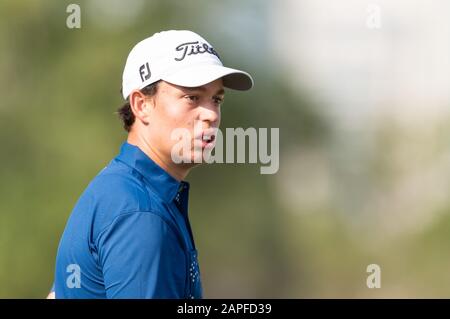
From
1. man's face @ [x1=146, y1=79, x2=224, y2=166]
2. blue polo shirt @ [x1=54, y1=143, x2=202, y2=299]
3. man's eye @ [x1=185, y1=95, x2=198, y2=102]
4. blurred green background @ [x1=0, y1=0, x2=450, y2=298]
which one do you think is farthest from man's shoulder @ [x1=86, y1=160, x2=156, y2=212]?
blurred green background @ [x1=0, y1=0, x2=450, y2=298]

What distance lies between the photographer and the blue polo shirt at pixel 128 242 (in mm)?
1471

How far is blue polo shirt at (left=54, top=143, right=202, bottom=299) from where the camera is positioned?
1471 millimetres

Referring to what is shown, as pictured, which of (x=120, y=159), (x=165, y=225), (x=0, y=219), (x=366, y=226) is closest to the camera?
(x=165, y=225)

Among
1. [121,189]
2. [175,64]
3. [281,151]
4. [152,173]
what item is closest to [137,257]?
[121,189]

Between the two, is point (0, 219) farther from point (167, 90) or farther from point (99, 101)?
point (167, 90)

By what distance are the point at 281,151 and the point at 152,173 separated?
214 inches

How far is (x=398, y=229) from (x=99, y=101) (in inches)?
119

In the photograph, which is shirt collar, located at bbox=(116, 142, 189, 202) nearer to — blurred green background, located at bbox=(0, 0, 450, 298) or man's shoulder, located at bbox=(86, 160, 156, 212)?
man's shoulder, located at bbox=(86, 160, 156, 212)

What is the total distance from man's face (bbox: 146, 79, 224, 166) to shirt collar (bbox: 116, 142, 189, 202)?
0.05 metres

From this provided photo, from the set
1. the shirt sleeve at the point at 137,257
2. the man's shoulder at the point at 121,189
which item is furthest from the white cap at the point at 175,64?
the shirt sleeve at the point at 137,257

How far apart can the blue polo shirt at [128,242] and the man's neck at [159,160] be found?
0.04 meters

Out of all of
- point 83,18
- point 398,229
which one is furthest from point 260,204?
point 83,18

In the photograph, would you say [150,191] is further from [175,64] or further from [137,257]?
[175,64]
